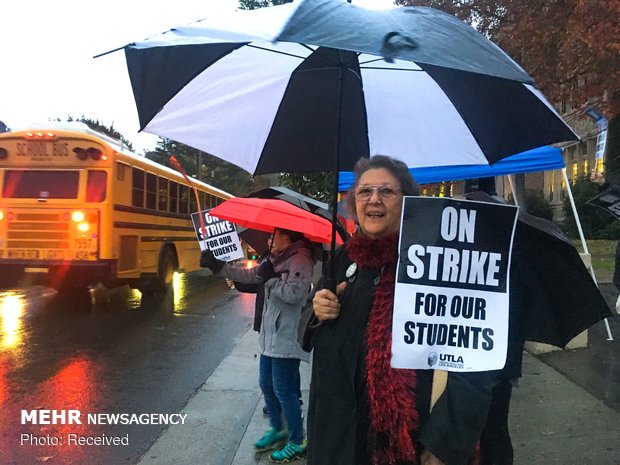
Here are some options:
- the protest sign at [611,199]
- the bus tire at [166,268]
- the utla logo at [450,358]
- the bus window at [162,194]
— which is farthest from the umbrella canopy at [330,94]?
the bus window at [162,194]

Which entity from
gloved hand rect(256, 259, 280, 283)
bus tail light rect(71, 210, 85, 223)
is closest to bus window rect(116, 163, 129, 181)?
bus tail light rect(71, 210, 85, 223)

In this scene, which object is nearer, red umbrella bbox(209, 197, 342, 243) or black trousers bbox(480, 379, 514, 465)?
black trousers bbox(480, 379, 514, 465)

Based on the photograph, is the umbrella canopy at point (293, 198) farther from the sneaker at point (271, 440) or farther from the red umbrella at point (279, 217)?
the sneaker at point (271, 440)

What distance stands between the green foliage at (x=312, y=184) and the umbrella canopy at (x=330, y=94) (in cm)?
1428

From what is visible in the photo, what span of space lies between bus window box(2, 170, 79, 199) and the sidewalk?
5.99 meters

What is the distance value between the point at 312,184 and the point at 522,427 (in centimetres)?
1605

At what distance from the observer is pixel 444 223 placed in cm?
195

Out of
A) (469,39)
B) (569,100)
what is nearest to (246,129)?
(469,39)

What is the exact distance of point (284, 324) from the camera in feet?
13.0

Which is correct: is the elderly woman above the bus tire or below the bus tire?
above

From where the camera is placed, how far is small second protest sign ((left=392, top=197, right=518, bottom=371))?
1.94 m

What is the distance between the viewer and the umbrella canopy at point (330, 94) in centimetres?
226

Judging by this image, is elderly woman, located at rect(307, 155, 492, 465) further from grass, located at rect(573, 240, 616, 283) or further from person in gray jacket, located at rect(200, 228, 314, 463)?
grass, located at rect(573, 240, 616, 283)

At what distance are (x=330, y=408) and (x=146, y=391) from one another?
431 centimetres
